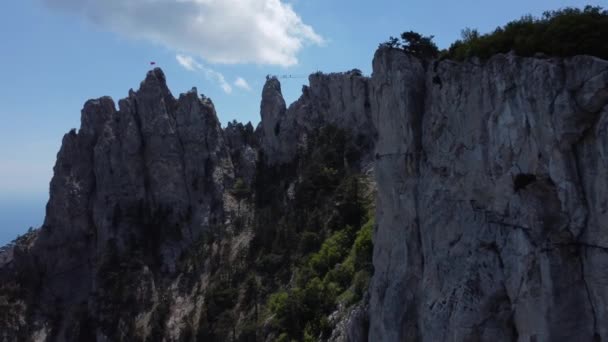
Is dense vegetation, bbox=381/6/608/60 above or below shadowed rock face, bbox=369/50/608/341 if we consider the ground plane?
above

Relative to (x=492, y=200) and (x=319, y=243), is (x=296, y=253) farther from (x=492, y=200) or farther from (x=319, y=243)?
(x=492, y=200)

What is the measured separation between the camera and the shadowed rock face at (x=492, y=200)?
1923 centimetres

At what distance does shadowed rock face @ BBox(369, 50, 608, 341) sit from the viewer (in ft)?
63.1

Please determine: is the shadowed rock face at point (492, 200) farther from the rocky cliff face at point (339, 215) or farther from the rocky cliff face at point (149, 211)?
the rocky cliff face at point (149, 211)

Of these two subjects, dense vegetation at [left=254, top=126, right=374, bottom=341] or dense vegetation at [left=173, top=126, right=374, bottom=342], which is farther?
dense vegetation at [left=173, top=126, right=374, bottom=342]

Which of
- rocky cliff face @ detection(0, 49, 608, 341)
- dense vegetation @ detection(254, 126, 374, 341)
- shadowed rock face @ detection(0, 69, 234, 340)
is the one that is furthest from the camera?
shadowed rock face @ detection(0, 69, 234, 340)

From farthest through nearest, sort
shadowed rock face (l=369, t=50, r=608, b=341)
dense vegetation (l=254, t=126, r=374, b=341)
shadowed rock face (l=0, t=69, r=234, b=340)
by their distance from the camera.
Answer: shadowed rock face (l=0, t=69, r=234, b=340) < dense vegetation (l=254, t=126, r=374, b=341) < shadowed rock face (l=369, t=50, r=608, b=341)

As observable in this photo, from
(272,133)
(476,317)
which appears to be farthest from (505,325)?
(272,133)

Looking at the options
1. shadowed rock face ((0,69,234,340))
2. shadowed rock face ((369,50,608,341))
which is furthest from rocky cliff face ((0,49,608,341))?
shadowed rock face ((0,69,234,340))

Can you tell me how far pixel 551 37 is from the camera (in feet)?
72.3

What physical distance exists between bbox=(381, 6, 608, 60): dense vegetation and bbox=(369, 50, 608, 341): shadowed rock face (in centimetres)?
103

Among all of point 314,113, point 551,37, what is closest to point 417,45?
point 551,37

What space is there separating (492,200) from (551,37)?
702 centimetres

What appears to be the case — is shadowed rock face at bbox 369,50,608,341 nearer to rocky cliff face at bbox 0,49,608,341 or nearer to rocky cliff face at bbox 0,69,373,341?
rocky cliff face at bbox 0,49,608,341
